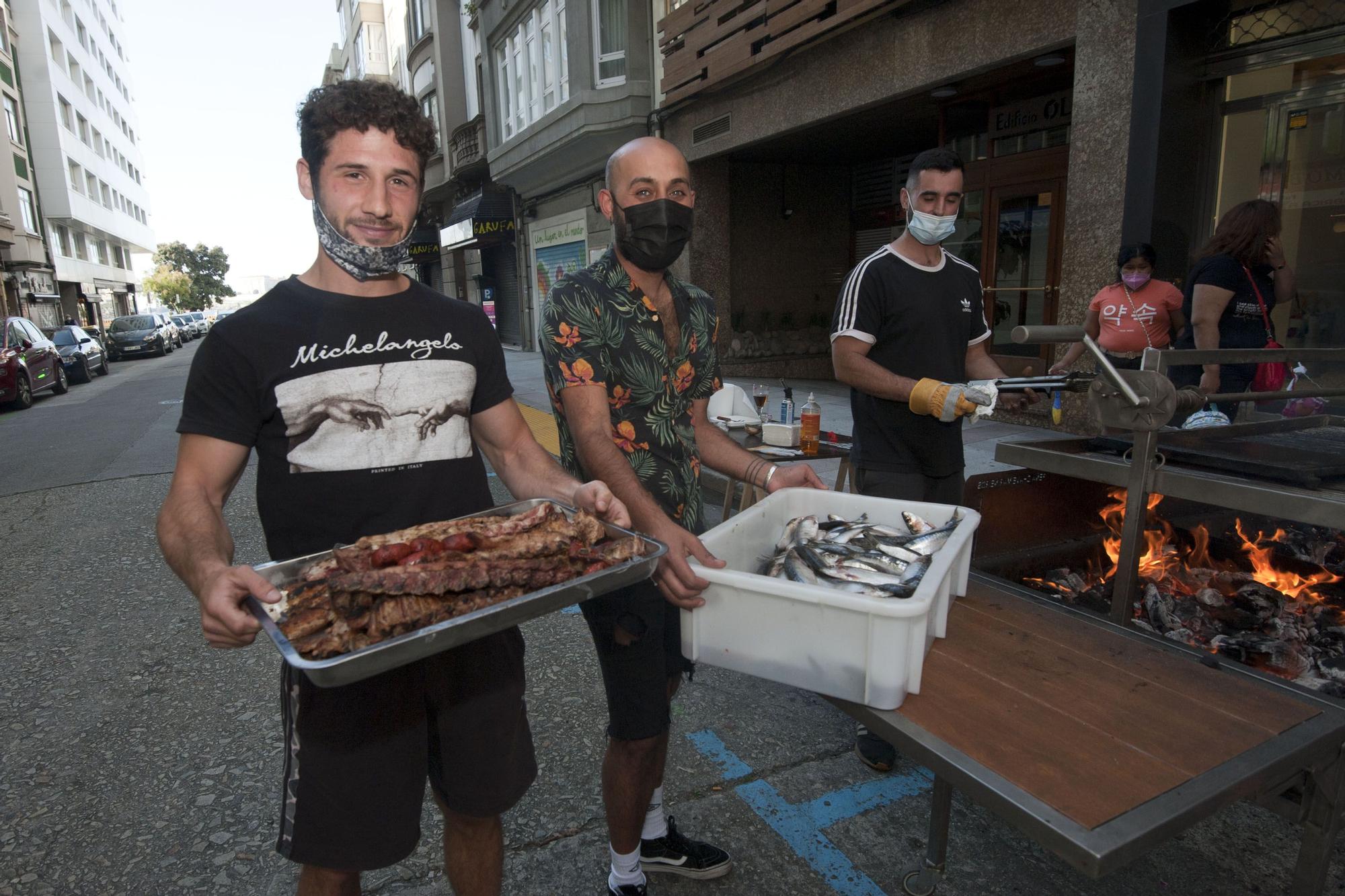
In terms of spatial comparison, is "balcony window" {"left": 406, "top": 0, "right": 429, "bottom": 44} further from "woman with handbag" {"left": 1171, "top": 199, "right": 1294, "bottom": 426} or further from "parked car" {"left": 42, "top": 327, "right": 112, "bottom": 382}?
"woman with handbag" {"left": 1171, "top": 199, "right": 1294, "bottom": 426}

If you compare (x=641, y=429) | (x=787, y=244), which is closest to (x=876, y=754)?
(x=641, y=429)

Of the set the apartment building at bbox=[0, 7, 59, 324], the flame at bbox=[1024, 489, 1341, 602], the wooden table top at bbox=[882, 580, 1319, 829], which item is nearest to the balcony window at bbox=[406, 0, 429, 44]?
the apartment building at bbox=[0, 7, 59, 324]

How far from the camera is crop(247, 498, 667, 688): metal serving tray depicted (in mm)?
1236

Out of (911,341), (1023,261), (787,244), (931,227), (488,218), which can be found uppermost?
(488,218)

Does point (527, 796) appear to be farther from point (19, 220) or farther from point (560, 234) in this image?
point (19, 220)

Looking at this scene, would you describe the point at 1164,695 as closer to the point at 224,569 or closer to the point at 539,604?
the point at 539,604

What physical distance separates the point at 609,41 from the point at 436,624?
1570cm

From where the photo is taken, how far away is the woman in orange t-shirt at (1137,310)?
6242 mm

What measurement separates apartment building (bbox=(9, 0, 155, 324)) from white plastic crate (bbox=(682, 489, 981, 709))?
171 ft

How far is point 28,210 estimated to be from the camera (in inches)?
1486

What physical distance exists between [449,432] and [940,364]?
7.03 ft

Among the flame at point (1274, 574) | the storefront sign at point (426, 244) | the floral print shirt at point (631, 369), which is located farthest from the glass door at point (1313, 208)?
the storefront sign at point (426, 244)

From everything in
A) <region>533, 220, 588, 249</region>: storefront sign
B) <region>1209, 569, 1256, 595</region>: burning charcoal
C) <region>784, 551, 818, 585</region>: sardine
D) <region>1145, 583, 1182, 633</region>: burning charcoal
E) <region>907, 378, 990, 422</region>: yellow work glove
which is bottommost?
<region>1145, 583, 1182, 633</region>: burning charcoal

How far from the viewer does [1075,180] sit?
7.34 meters
